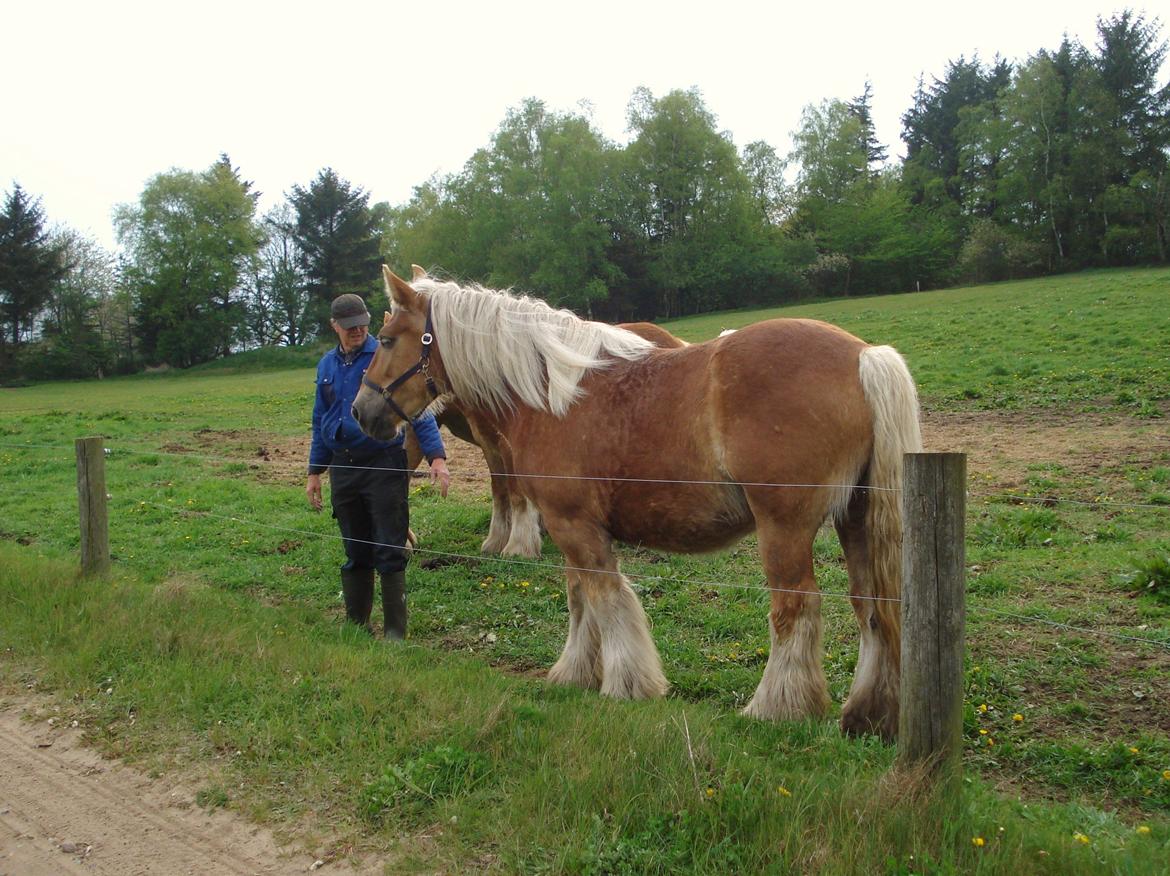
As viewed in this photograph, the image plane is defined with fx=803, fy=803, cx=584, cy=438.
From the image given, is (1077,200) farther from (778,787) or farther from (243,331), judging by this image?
(243,331)

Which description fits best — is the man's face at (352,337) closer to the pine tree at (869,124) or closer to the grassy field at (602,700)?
the grassy field at (602,700)

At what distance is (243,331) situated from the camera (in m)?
57.2

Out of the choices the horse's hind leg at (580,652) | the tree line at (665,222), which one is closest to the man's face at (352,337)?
the horse's hind leg at (580,652)

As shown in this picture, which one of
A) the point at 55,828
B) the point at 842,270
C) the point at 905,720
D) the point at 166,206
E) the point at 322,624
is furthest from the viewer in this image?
the point at 166,206

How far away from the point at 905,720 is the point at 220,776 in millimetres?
2894

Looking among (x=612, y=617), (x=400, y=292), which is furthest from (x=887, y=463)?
(x=400, y=292)

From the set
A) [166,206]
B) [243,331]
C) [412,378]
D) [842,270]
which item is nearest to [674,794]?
[412,378]

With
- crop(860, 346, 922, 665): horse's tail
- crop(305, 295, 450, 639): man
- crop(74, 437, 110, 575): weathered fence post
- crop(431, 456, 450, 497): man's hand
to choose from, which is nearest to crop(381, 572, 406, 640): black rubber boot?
crop(305, 295, 450, 639): man

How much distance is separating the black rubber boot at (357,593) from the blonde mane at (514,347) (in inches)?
64.8

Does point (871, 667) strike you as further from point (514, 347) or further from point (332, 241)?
point (332, 241)

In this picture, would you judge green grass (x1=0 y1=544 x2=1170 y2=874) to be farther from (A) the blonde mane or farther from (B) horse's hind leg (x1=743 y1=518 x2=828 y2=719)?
(A) the blonde mane

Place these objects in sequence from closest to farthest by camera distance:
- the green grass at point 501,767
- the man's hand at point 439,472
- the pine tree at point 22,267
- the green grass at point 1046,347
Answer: the green grass at point 501,767 → the man's hand at point 439,472 → the green grass at point 1046,347 → the pine tree at point 22,267

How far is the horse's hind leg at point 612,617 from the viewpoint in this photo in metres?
4.25

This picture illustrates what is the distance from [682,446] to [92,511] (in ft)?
16.2
